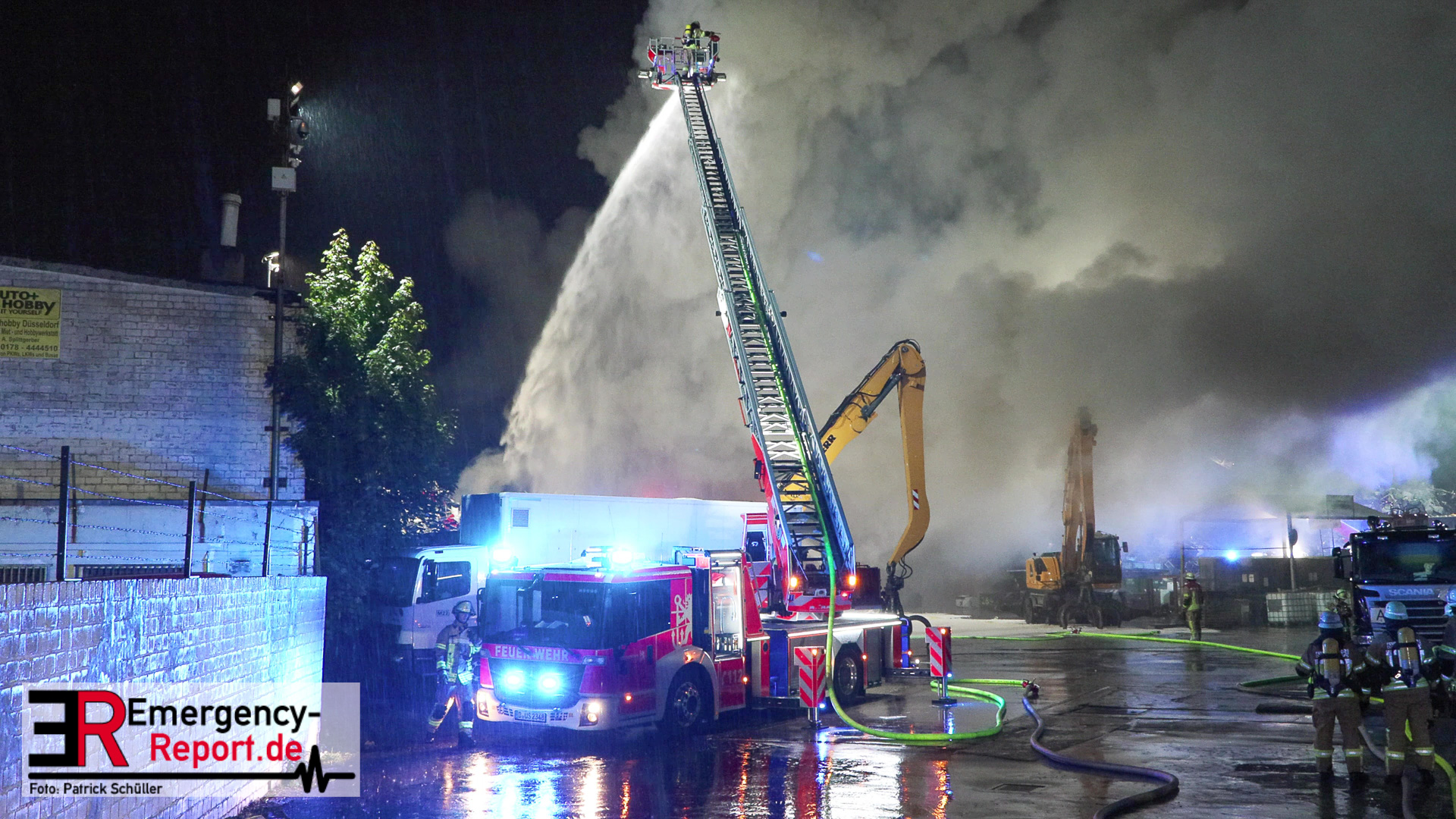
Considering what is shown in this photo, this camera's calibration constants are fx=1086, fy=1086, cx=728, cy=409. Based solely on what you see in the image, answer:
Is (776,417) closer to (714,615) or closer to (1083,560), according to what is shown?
(714,615)

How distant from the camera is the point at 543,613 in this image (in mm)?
12320

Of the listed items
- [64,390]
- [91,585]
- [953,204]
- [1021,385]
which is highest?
[953,204]

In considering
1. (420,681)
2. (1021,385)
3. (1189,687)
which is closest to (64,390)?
(420,681)

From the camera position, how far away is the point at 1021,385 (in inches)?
1635

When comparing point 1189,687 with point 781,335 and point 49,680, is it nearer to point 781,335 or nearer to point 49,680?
point 781,335

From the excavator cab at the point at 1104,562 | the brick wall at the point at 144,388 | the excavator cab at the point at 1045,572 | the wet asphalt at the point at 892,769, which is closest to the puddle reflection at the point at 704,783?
the wet asphalt at the point at 892,769

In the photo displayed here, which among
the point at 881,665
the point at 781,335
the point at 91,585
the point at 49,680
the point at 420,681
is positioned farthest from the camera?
the point at 781,335

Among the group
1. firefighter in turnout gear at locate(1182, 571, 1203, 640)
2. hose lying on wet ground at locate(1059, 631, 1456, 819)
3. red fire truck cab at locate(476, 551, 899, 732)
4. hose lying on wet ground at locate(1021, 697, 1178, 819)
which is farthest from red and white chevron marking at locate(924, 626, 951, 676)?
firefighter in turnout gear at locate(1182, 571, 1203, 640)

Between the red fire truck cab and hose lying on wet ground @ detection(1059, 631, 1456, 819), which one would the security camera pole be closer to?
the red fire truck cab

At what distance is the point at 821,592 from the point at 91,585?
11172mm

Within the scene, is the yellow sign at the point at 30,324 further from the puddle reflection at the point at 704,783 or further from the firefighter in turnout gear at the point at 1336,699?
the firefighter in turnout gear at the point at 1336,699

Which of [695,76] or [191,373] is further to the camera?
[695,76]

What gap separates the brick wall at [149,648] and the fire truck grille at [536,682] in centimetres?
221

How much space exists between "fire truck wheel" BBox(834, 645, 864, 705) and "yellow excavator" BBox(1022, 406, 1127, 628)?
15573mm
